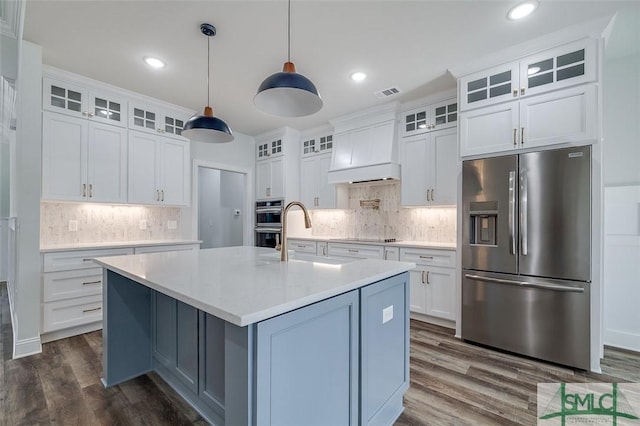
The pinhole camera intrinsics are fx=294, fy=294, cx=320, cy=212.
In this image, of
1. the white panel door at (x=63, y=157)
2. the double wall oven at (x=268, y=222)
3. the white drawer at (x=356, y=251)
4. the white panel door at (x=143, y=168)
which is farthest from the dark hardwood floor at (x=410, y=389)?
the double wall oven at (x=268, y=222)

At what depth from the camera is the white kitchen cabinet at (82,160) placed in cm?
306

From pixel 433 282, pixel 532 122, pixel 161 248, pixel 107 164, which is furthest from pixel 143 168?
pixel 532 122

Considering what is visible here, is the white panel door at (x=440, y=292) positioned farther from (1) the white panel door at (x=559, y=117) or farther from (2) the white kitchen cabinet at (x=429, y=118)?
(2) the white kitchen cabinet at (x=429, y=118)

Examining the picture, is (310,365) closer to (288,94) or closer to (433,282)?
(288,94)

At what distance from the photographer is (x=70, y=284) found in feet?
9.98

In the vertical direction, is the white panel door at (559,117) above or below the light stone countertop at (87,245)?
above

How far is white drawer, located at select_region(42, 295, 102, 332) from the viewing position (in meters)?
2.90

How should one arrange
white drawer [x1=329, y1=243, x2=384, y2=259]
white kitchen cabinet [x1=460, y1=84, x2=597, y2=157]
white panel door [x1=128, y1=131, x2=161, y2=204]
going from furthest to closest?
white drawer [x1=329, y1=243, x2=384, y2=259]
white panel door [x1=128, y1=131, x2=161, y2=204]
white kitchen cabinet [x1=460, y1=84, x2=597, y2=157]

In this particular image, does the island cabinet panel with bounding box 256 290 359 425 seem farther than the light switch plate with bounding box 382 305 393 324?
No

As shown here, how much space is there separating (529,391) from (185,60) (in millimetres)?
3976

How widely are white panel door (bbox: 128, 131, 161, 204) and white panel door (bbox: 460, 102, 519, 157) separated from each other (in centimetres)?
373

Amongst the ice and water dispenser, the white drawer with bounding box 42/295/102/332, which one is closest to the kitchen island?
the white drawer with bounding box 42/295/102/332

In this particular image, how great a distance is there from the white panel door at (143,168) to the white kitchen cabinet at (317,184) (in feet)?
7.36

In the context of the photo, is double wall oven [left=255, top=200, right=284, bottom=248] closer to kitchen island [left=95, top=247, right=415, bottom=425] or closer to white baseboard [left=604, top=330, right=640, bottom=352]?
kitchen island [left=95, top=247, right=415, bottom=425]
